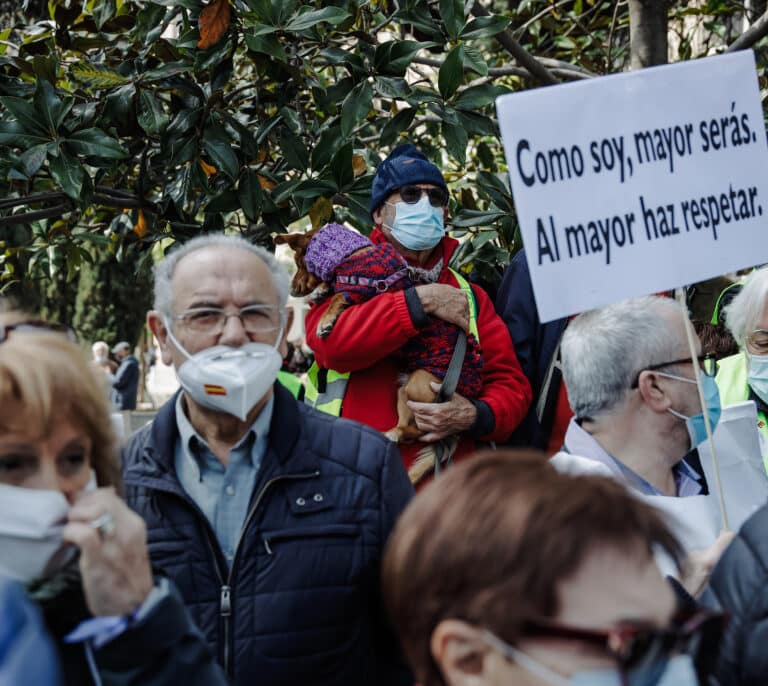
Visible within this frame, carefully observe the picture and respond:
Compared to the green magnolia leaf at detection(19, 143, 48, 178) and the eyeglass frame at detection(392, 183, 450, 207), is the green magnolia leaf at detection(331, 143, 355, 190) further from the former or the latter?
the green magnolia leaf at detection(19, 143, 48, 178)

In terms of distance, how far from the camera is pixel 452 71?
4148 mm

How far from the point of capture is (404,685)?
251 cm

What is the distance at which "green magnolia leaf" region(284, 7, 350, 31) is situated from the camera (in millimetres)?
3941

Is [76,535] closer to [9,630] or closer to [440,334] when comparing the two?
[9,630]

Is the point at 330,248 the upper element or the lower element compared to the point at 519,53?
lower

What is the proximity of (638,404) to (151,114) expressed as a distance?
7.93ft

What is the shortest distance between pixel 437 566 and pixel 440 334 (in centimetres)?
212

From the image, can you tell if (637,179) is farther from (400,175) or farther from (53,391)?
(53,391)

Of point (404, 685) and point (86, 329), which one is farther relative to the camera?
point (86, 329)


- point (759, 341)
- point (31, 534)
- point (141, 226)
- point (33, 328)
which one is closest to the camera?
point (31, 534)

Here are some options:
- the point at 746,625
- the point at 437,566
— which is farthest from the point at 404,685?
the point at 437,566

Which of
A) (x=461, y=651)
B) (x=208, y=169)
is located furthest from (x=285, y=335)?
(x=208, y=169)

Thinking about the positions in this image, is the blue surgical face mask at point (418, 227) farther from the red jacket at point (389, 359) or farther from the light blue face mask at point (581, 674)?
the light blue face mask at point (581, 674)

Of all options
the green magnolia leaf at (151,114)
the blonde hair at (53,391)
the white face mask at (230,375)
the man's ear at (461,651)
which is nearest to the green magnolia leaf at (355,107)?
the green magnolia leaf at (151,114)
